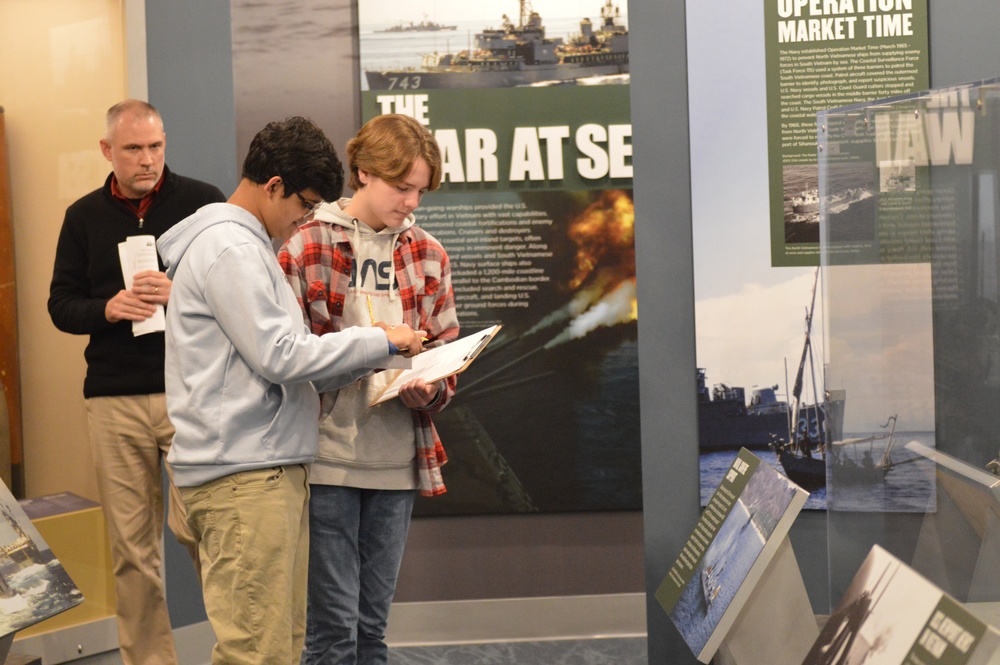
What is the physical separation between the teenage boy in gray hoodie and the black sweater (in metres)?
1.34

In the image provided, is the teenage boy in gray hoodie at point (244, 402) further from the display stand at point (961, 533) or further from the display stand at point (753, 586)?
the display stand at point (961, 533)

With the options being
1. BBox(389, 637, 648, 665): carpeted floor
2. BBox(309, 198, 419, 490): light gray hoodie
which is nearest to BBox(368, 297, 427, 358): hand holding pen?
BBox(309, 198, 419, 490): light gray hoodie

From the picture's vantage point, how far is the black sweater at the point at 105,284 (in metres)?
3.45

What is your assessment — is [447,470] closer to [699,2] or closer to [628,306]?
[628,306]

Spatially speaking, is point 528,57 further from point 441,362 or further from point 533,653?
point 533,653

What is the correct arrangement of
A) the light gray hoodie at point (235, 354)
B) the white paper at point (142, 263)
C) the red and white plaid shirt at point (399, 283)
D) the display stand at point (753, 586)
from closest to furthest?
the light gray hoodie at point (235, 354) < the display stand at point (753, 586) < the red and white plaid shirt at point (399, 283) < the white paper at point (142, 263)

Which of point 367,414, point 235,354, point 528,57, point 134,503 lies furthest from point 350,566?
point 528,57

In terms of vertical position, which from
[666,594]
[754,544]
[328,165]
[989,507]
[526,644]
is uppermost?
[328,165]

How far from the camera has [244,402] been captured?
2.13 m

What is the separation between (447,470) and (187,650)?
1.25 metres

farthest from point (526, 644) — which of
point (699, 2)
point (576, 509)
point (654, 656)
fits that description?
point (699, 2)

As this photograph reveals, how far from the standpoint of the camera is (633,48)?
314 cm

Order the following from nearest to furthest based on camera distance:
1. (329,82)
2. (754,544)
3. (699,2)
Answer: (754,544)
(699,2)
(329,82)

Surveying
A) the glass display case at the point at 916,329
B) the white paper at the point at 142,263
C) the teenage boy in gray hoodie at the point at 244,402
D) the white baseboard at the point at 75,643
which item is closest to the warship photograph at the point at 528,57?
the white paper at the point at 142,263
